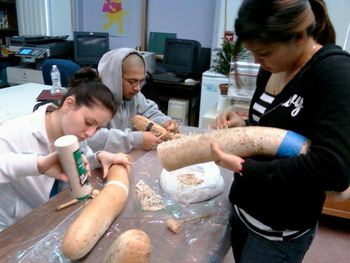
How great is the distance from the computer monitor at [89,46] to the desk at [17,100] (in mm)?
893

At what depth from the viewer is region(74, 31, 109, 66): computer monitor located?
341 centimetres

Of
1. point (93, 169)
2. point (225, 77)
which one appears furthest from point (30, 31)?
point (93, 169)

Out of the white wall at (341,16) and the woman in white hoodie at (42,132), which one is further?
the white wall at (341,16)

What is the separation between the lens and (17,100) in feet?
7.36

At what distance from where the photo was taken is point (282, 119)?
73 cm

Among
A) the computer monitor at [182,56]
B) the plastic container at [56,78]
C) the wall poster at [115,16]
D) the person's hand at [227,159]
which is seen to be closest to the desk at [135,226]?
the person's hand at [227,159]

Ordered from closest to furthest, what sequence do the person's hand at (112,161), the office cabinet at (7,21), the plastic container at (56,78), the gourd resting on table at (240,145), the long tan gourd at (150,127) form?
the gourd resting on table at (240,145), the person's hand at (112,161), the long tan gourd at (150,127), the plastic container at (56,78), the office cabinet at (7,21)

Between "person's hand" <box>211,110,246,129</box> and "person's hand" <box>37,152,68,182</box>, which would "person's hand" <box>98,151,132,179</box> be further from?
"person's hand" <box>211,110,246,129</box>

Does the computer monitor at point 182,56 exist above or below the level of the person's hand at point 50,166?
above

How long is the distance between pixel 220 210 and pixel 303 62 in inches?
20.9

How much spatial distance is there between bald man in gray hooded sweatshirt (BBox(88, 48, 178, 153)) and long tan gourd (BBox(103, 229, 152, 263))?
0.73m

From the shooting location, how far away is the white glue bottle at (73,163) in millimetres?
730

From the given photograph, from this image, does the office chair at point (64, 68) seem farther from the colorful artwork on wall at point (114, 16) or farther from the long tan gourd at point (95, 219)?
the long tan gourd at point (95, 219)

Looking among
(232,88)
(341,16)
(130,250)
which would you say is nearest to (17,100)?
(232,88)
